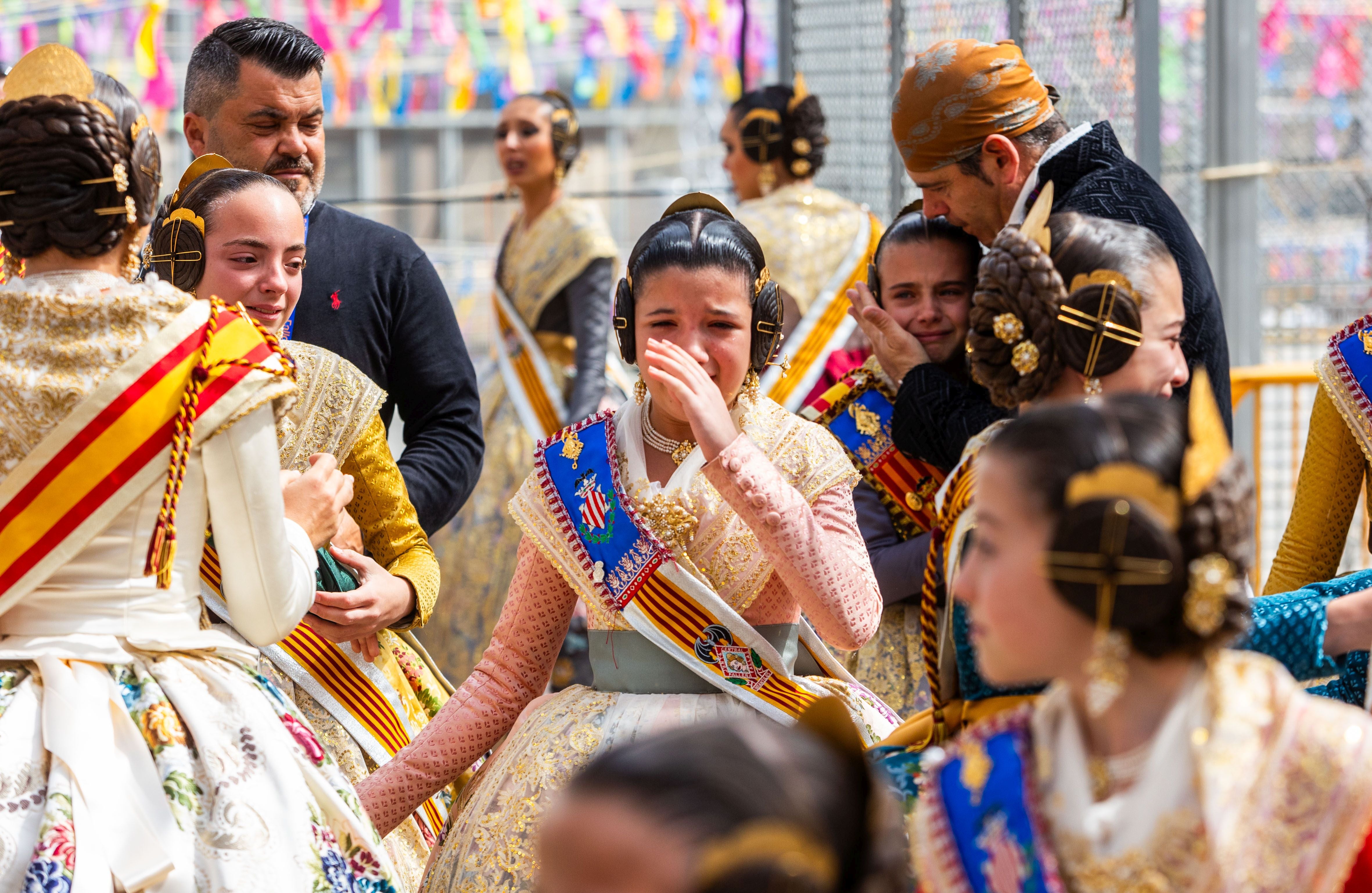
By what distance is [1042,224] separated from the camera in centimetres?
189

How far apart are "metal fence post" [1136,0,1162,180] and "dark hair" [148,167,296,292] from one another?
291 centimetres

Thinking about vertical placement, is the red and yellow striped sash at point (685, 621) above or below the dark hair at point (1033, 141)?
below

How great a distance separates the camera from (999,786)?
1.43 m

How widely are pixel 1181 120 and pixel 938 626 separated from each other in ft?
14.6

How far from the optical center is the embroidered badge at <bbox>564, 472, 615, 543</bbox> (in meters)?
2.31

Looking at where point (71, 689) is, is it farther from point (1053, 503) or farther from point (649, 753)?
point (1053, 503)

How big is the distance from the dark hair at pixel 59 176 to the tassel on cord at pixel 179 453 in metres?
0.19

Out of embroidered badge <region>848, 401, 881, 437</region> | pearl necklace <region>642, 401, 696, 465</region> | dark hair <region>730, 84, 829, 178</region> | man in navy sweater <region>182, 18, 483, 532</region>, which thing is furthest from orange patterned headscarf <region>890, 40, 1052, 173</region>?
dark hair <region>730, 84, 829, 178</region>

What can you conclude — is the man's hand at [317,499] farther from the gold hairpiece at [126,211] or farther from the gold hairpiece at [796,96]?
the gold hairpiece at [796,96]

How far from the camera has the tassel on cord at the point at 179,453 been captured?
6.48 ft

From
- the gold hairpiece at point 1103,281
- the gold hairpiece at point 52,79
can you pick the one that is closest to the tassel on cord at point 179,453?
the gold hairpiece at point 52,79

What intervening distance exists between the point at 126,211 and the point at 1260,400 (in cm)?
440

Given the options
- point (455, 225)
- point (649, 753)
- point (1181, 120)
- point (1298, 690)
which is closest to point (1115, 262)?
point (1298, 690)

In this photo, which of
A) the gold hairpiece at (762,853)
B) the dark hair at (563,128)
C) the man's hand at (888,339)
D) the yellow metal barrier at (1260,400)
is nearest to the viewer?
the gold hairpiece at (762,853)
